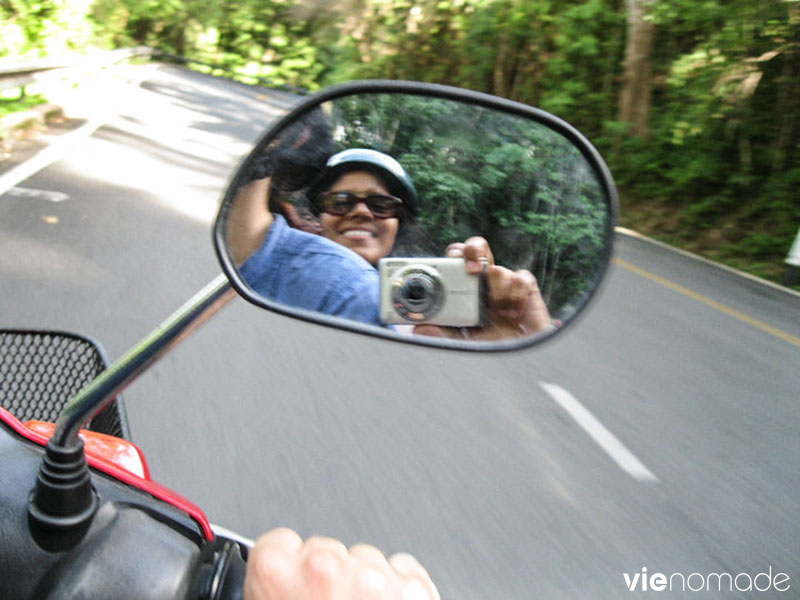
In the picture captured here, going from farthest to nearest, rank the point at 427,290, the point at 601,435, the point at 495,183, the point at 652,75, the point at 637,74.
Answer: the point at 652,75, the point at 637,74, the point at 601,435, the point at 495,183, the point at 427,290

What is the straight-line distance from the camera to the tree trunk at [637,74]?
15797mm

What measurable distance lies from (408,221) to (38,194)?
835 cm

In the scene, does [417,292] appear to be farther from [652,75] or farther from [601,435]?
[652,75]

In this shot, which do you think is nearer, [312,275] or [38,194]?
[312,275]

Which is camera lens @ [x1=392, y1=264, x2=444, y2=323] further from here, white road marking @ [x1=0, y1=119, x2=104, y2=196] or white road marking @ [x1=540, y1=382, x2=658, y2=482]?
white road marking @ [x1=0, y1=119, x2=104, y2=196]

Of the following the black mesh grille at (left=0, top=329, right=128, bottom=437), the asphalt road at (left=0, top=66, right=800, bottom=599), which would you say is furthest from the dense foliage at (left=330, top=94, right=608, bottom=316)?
the black mesh grille at (left=0, top=329, right=128, bottom=437)

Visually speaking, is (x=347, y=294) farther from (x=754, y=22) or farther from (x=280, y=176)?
(x=754, y=22)

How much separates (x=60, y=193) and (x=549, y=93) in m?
13.1

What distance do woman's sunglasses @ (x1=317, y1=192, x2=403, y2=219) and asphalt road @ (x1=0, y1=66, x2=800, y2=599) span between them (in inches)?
14.7

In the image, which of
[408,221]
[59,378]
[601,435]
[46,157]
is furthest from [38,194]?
[408,221]

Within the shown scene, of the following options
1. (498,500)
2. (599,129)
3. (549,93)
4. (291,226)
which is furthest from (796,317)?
(549,93)

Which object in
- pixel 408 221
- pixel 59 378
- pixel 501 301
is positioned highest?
pixel 408 221

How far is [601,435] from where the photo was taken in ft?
15.1

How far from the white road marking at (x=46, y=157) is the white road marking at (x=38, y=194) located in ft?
0.32
